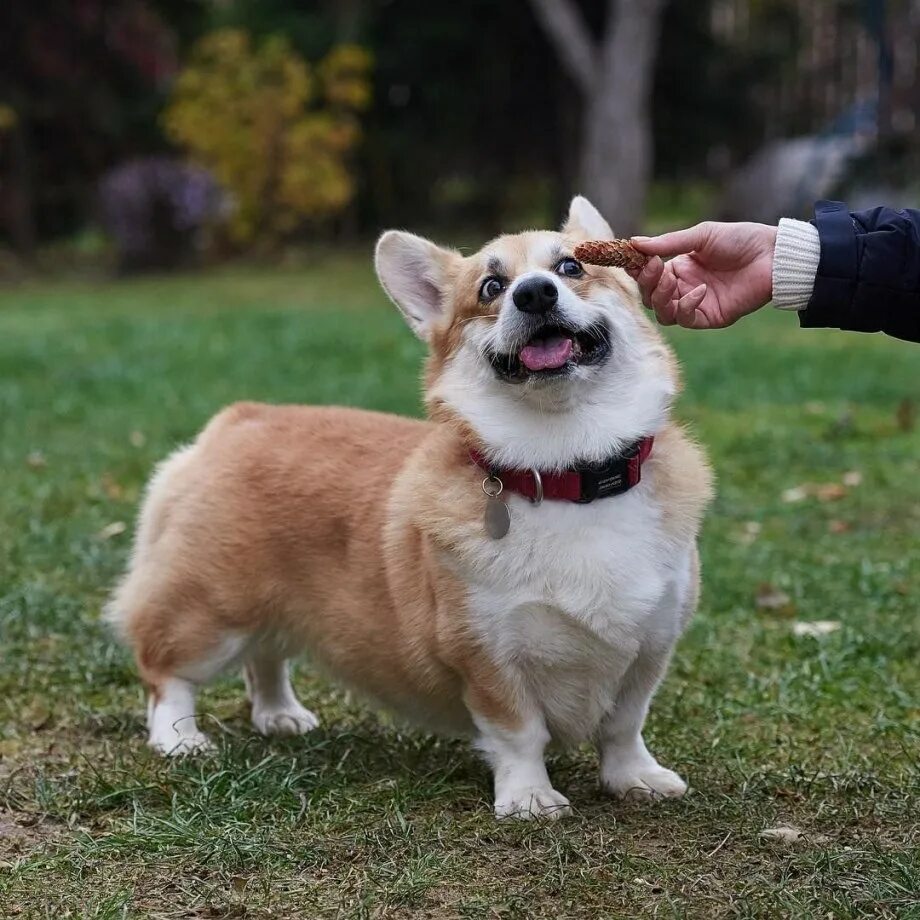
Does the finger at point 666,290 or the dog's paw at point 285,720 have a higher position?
the finger at point 666,290

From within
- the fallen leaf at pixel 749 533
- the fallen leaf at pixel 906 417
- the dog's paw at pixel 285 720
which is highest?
the dog's paw at pixel 285 720

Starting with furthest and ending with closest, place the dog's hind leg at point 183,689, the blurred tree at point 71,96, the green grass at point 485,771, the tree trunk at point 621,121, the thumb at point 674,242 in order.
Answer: the blurred tree at point 71,96 < the tree trunk at point 621,121 < the dog's hind leg at point 183,689 < the thumb at point 674,242 < the green grass at point 485,771

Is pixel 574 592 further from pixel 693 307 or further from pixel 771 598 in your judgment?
pixel 771 598

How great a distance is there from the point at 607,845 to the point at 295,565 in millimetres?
1018

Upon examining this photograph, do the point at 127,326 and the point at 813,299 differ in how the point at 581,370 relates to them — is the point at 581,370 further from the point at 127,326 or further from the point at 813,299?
the point at 127,326

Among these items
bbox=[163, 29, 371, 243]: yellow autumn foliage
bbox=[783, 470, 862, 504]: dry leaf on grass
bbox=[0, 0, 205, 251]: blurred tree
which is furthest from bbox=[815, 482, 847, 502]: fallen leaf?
bbox=[0, 0, 205, 251]: blurred tree

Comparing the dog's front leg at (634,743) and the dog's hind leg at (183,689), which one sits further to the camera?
the dog's hind leg at (183,689)

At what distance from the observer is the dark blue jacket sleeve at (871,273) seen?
8.37 feet

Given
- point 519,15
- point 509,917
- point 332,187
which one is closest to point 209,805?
point 509,917

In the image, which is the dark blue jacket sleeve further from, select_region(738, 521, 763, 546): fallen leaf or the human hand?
select_region(738, 521, 763, 546): fallen leaf

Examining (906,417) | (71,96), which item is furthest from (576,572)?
(71,96)

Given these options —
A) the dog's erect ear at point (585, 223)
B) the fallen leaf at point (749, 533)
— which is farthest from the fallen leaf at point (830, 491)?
the dog's erect ear at point (585, 223)

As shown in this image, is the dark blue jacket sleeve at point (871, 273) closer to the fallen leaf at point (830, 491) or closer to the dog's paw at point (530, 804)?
the dog's paw at point (530, 804)

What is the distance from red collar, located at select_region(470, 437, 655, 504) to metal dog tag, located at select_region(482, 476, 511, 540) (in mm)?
35
